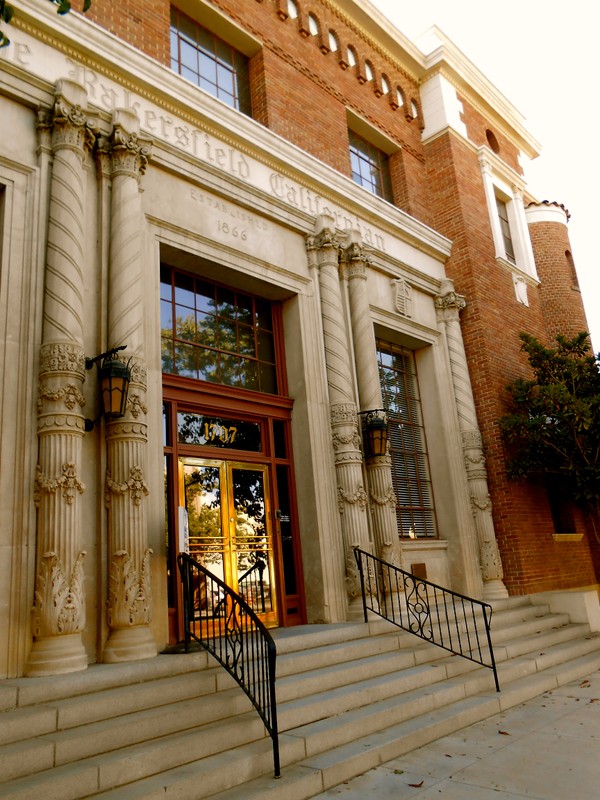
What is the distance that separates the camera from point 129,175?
7.13 metres

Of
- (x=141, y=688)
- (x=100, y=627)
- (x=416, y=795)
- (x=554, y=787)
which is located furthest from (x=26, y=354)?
(x=554, y=787)

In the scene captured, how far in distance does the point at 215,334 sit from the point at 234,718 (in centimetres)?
497

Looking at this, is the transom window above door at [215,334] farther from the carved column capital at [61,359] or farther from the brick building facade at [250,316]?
the carved column capital at [61,359]

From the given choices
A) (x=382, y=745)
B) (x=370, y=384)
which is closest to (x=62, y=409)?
(x=382, y=745)

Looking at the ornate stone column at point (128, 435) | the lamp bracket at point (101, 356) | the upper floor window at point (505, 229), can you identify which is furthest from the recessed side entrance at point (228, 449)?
the upper floor window at point (505, 229)

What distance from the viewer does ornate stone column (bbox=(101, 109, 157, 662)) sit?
226 inches

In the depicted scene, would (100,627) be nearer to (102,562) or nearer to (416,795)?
(102,562)

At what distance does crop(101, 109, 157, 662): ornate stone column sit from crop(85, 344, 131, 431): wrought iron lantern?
183 millimetres

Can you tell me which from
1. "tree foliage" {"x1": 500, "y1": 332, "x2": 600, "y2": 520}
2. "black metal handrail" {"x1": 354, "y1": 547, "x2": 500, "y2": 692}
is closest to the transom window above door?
"black metal handrail" {"x1": 354, "y1": 547, "x2": 500, "y2": 692}

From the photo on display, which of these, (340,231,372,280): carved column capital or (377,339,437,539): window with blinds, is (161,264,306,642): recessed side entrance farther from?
(377,339,437,539): window with blinds

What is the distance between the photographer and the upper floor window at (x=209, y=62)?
30.5 feet

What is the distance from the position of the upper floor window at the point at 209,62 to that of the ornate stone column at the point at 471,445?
5.01 meters

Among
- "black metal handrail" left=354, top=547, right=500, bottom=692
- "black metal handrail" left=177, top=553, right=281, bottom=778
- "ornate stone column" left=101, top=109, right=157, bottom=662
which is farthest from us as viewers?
"black metal handrail" left=354, top=547, right=500, bottom=692

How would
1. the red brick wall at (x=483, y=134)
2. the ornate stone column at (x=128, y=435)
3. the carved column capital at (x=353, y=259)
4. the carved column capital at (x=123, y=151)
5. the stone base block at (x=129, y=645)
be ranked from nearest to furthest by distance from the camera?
the stone base block at (x=129, y=645), the ornate stone column at (x=128, y=435), the carved column capital at (x=123, y=151), the carved column capital at (x=353, y=259), the red brick wall at (x=483, y=134)
